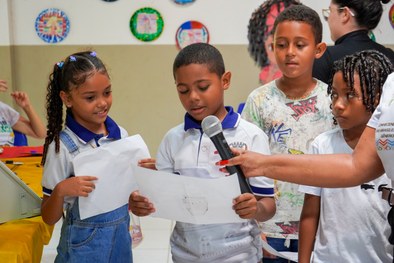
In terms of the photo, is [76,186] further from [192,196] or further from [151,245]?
[151,245]

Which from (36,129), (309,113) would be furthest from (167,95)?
(309,113)

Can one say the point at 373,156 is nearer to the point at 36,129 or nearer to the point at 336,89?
the point at 336,89

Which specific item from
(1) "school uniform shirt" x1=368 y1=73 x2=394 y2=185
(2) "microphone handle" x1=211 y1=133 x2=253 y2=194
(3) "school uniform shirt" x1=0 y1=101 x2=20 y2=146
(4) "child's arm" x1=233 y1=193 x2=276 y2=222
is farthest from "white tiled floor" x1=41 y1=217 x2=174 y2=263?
(1) "school uniform shirt" x1=368 y1=73 x2=394 y2=185

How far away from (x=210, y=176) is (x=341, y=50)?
1049 mm

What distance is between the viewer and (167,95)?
4984mm

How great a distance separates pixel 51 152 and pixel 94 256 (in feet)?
1.27

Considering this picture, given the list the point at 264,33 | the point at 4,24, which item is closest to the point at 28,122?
the point at 4,24

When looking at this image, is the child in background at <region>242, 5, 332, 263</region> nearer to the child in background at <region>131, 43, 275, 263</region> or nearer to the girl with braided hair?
the child in background at <region>131, 43, 275, 263</region>

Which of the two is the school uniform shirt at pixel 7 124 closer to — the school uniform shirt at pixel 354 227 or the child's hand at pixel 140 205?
the child's hand at pixel 140 205

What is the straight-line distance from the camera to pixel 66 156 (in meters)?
1.67

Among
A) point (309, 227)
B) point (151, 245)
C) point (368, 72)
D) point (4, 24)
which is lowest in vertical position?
point (151, 245)

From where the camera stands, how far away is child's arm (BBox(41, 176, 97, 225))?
1.57 m

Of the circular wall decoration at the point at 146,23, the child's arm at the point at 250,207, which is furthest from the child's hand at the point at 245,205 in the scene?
the circular wall decoration at the point at 146,23

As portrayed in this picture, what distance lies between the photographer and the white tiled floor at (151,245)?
353 centimetres
